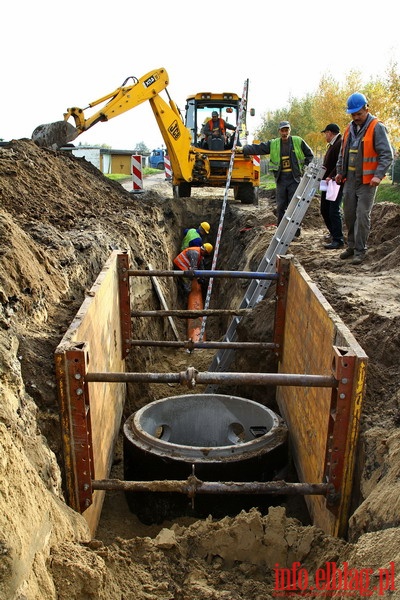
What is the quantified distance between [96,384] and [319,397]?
1.68 meters

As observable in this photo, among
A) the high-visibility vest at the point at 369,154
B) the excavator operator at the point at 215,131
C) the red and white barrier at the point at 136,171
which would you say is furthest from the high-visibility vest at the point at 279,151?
the red and white barrier at the point at 136,171

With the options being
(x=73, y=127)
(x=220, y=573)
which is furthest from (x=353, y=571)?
(x=73, y=127)

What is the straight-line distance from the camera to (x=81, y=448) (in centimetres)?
316

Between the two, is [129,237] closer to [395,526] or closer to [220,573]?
[220,573]

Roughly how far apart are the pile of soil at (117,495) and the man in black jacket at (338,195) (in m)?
1.21

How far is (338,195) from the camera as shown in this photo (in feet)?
25.0

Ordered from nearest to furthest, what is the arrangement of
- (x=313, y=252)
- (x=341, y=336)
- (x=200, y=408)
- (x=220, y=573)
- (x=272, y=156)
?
1. (x=220, y=573)
2. (x=341, y=336)
3. (x=200, y=408)
4. (x=313, y=252)
5. (x=272, y=156)

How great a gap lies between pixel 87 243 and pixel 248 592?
13.9 feet

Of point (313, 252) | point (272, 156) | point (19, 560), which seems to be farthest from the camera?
point (272, 156)

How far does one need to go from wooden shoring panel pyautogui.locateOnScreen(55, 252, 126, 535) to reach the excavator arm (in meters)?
5.78

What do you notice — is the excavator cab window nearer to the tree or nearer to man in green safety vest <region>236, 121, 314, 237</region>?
man in green safety vest <region>236, 121, 314, 237</region>

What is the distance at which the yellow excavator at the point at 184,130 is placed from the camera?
10.5 metres

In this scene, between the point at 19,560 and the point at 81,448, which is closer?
the point at 19,560

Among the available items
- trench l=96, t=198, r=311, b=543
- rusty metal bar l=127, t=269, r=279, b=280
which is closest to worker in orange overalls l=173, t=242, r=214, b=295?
trench l=96, t=198, r=311, b=543
